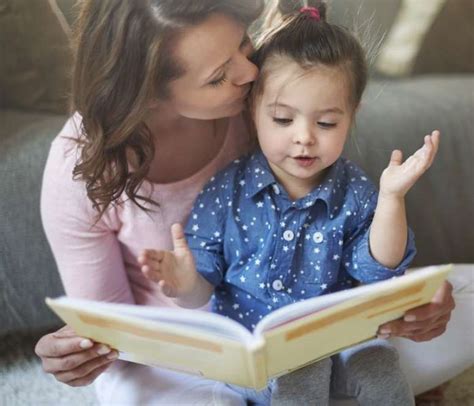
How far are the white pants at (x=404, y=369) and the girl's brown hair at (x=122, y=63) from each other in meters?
0.27

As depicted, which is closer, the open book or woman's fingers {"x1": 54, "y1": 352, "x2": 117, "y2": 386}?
the open book

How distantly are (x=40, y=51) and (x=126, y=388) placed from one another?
418 millimetres

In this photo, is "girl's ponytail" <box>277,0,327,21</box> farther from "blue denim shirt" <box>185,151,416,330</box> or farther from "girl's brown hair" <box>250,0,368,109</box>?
"blue denim shirt" <box>185,151,416,330</box>

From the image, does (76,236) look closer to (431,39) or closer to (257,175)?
(257,175)

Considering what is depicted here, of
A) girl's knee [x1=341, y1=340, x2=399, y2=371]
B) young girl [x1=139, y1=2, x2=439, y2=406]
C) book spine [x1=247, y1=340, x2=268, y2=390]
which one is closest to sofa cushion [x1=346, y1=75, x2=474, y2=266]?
young girl [x1=139, y1=2, x2=439, y2=406]

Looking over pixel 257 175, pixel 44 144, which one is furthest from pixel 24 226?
pixel 257 175

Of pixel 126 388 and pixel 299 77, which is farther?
pixel 126 388

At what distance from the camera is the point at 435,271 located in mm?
607

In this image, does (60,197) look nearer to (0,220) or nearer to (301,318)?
(0,220)

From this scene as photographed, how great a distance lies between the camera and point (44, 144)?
872mm

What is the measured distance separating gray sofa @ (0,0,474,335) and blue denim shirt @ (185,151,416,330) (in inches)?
4.6

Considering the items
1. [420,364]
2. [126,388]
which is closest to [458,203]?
[420,364]

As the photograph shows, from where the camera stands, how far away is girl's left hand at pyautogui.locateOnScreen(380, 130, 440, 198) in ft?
2.15

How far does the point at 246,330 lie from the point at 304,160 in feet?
0.66
